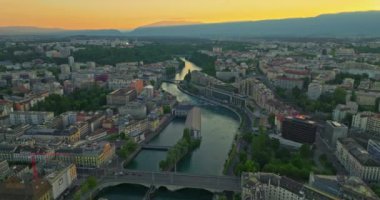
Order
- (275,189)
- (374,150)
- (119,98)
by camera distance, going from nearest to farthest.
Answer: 1. (275,189)
2. (374,150)
3. (119,98)

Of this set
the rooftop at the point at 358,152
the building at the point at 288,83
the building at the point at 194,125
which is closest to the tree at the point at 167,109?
the building at the point at 194,125

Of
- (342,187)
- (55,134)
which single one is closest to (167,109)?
(55,134)

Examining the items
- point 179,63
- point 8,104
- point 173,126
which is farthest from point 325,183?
point 179,63

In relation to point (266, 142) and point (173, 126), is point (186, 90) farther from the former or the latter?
point (266, 142)

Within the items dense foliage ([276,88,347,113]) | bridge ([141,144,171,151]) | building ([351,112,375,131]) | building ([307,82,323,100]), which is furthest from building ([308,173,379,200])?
building ([307,82,323,100])

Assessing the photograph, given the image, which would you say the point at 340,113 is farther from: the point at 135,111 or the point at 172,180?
the point at 135,111

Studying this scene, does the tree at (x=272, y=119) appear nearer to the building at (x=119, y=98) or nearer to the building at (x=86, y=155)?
the building at (x=86, y=155)

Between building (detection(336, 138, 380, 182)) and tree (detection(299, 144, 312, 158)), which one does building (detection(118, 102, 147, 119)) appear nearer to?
tree (detection(299, 144, 312, 158))
